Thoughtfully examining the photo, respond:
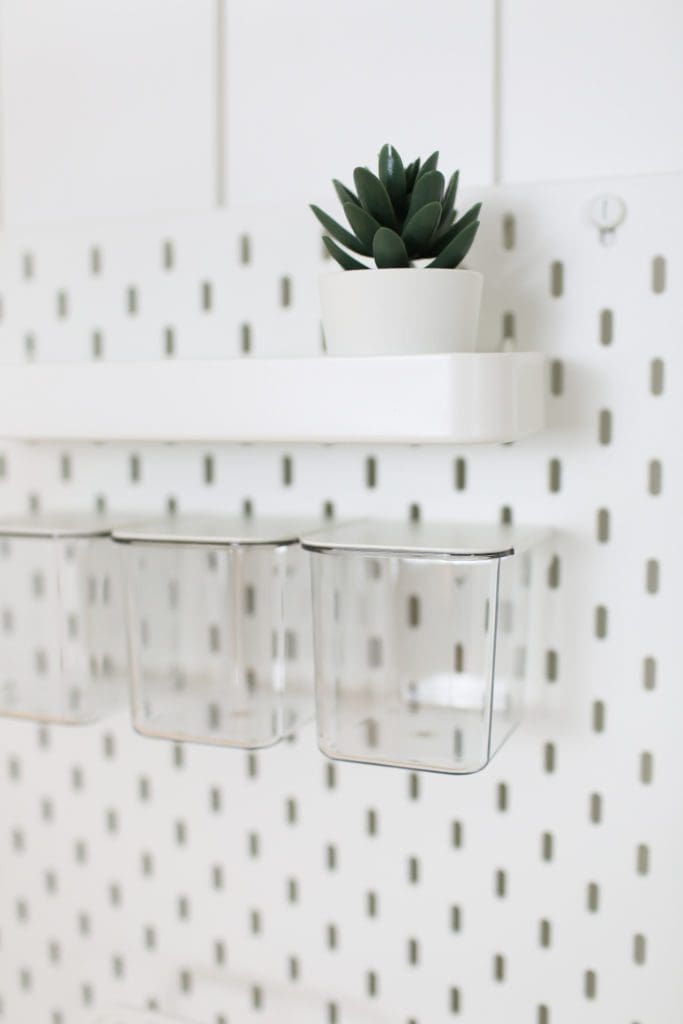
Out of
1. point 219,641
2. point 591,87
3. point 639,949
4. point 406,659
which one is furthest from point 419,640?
point 591,87

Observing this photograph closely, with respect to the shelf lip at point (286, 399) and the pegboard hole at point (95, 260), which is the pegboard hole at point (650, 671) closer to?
the shelf lip at point (286, 399)

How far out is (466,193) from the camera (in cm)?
64

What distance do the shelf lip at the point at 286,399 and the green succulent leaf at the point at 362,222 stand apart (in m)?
0.07

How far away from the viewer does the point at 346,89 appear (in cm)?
69

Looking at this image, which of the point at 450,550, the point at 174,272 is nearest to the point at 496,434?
the point at 450,550

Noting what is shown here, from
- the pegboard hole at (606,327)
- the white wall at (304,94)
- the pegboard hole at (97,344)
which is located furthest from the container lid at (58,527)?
the pegboard hole at (606,327)

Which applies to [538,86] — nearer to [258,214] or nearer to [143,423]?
[258,214]

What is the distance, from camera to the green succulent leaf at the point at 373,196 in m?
0.55

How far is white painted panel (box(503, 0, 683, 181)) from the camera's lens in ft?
2.01

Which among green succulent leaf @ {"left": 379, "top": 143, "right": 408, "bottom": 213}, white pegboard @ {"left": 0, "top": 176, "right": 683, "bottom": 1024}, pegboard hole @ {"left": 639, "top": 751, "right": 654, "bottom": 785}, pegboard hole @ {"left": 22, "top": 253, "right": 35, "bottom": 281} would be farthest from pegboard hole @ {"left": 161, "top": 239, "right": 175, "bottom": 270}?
pegboard hole @ {"left": 639, "top": 751, "right": 654, "bottom": 785}

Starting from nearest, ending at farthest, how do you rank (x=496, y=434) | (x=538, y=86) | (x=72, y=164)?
(x=496, y=434) < (x=538, y=86) < (x=72, y=164)

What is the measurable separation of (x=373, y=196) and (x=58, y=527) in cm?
30

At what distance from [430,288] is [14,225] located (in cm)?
39

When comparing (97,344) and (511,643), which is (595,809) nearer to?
(511,643)
